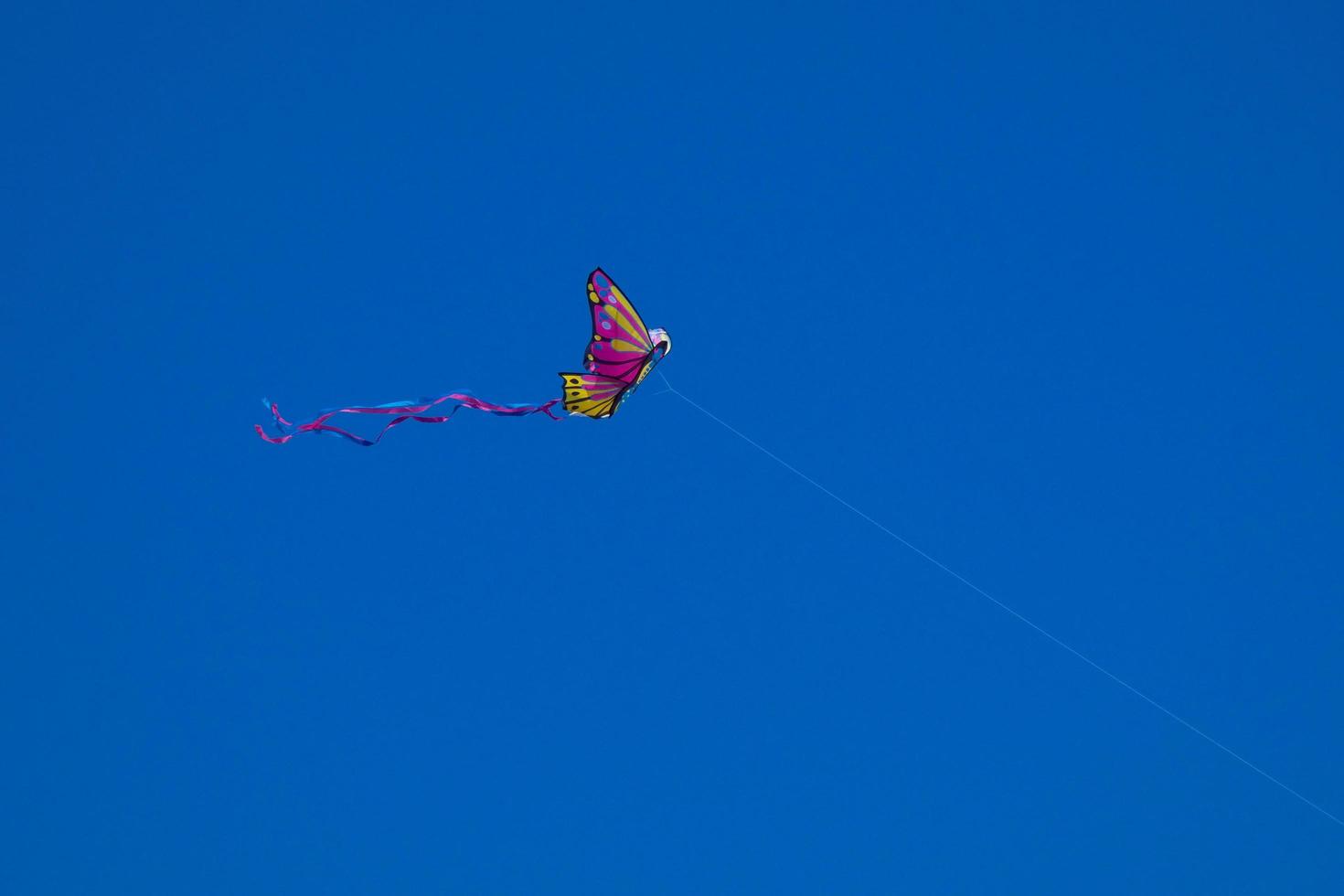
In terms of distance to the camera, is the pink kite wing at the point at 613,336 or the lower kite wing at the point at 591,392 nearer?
the pink kite wing at the point at 613,336

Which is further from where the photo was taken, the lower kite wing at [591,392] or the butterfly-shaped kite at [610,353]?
the lower kite wing at [591,392]

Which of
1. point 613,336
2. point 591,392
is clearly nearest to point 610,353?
point 613,336

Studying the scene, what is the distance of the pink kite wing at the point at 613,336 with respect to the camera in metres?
9.71

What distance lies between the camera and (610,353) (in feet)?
32.8

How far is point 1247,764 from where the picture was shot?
Result: 13.5 metres

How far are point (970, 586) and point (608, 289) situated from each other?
6.26m

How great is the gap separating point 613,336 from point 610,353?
6.2 inches

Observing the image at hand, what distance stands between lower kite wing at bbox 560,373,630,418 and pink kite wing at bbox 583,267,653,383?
0.24 feet

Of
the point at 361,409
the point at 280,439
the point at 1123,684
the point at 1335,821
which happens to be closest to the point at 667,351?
the point at 361,409

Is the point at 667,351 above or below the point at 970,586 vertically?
below

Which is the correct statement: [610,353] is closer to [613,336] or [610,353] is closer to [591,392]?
[613,336]

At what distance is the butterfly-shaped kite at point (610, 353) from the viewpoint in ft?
31.9

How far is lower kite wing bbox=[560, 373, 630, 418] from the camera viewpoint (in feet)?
33.2

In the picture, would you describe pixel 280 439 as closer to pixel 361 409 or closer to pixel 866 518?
pixel 361 409
